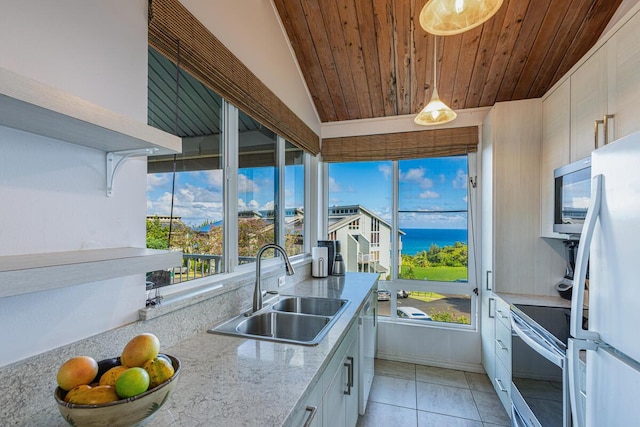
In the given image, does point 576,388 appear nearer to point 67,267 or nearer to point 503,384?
point 503,384

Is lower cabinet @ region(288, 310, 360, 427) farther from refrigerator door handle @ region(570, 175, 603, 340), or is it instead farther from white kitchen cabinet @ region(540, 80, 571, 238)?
white kitchen cabinet @ region(540, 80, 571, 238)

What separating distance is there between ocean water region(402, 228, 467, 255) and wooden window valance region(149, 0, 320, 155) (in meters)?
1.72

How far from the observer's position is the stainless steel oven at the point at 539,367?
1.39m

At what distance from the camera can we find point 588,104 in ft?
5.72

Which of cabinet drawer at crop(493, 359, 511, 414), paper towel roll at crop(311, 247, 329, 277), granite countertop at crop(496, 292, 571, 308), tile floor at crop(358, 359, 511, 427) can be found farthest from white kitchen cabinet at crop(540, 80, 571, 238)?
paper towel roll at crop(311, 247, 329, 277)

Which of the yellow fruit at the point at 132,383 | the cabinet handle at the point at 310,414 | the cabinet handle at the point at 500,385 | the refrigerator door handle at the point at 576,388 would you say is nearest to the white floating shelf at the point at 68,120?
the yellow fruit at the point at 132,383

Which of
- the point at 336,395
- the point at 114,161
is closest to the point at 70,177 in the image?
Result: the point at 114,161

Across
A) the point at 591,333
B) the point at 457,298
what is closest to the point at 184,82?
the point at 591,333

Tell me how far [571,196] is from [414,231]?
4.70 feet

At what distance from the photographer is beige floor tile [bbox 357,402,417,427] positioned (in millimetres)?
2086

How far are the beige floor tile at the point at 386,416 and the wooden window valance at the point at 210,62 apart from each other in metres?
2.20

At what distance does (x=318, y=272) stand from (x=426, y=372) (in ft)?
4.54

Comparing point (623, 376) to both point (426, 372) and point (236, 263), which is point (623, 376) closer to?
point (236, 263)

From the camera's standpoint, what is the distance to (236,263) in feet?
6.07
